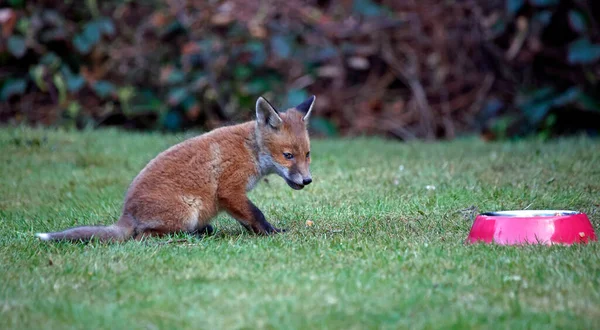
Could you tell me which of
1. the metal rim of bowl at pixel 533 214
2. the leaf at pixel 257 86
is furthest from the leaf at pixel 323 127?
the metal rim of bowl at pixel 533 214

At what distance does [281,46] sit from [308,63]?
0.73m

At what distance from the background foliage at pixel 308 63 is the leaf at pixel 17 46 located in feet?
0.09

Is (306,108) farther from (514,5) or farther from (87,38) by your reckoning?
(87,38)

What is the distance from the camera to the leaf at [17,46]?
1263 centimetres

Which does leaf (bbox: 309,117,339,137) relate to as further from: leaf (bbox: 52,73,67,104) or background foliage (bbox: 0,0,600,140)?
leaf (bbox: 52,73,67,104)

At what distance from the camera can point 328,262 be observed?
492 cm

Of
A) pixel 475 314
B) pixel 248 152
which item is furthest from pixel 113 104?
pixel 475 314

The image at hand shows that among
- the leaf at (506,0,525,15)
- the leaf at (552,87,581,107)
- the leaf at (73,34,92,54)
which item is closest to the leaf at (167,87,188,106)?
the leaf at (73,34,92,54)

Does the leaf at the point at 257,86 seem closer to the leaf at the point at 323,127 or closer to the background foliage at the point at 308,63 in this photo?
the background foliage at the point at 308,63

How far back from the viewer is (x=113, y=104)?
1342cm

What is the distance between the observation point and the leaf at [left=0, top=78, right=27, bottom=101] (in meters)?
13.0

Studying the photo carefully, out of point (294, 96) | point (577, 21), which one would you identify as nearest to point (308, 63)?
point (294, 96)

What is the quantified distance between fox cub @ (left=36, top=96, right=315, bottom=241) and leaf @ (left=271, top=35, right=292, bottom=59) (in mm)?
6698

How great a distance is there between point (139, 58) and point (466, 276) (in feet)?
33.0
